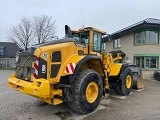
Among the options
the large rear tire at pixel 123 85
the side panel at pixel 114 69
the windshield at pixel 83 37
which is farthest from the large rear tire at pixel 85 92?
the large rear tire at pixel 123 85

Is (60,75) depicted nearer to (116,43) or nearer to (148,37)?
(148,37)

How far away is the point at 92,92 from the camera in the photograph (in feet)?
22.1

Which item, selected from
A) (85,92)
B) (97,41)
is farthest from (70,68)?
(97,41)

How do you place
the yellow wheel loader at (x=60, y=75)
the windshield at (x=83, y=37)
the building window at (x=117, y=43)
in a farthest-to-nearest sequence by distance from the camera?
the building window at (x=117, y=43)
the windshield at (x=83, y=37)
the yellow wheel loader at (x=60, y=75)

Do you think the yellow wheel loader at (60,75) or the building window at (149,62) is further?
the building window at (149,62)

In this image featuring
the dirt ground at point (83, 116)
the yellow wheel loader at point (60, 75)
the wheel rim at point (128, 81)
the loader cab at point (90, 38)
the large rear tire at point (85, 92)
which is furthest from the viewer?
the wheel rim at point (128, 81)

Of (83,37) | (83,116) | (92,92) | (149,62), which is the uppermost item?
(83,37)

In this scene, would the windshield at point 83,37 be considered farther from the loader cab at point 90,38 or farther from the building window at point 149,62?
the building window at point 149,62

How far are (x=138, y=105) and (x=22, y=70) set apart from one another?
447 cm

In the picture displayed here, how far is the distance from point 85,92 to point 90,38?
2.13 metres

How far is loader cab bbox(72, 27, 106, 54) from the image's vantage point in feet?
23.5

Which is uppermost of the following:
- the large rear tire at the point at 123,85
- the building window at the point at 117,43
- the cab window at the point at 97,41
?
the building window at the point at 117,43

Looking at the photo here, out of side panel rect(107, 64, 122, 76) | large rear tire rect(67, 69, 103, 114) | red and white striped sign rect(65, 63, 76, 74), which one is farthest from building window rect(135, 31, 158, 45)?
red and white striped sign rect(65, 63, 76, 74)

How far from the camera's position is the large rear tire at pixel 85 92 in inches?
235
